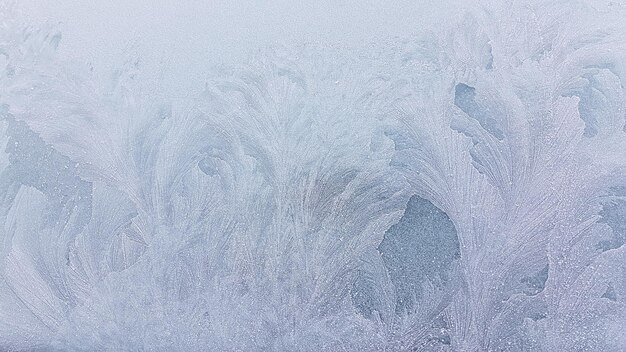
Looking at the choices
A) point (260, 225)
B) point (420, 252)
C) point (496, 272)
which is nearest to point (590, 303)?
point (496, 272)

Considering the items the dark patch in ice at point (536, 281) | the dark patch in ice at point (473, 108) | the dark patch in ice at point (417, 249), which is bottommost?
the dark patch in ice at point (536, 281)

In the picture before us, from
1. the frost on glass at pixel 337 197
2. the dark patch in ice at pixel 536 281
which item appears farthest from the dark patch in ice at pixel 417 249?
the dark patch in ice at pixel 536 281

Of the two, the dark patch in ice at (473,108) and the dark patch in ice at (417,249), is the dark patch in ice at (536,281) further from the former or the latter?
the dark patch in ice at (473,108)

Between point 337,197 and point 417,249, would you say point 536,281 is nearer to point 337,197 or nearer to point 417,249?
point 417,249

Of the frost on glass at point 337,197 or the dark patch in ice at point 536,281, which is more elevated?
the frost on glass at point 337,197

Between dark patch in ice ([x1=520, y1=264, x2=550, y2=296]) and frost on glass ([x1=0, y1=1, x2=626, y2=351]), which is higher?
frost on glass ([x1=0, y1=1, x2=626, y2=351])

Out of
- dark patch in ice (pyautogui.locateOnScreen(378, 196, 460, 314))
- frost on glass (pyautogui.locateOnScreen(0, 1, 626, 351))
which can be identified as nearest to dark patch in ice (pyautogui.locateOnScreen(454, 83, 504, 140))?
frost on glass (pyautogui.locateOnScreen(0, 1, 626, 351))

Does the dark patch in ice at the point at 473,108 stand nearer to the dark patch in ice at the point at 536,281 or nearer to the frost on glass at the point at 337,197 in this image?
the frost on glass at the point at 337,197

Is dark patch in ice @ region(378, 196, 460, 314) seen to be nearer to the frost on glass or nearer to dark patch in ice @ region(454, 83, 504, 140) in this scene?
the frost on glass

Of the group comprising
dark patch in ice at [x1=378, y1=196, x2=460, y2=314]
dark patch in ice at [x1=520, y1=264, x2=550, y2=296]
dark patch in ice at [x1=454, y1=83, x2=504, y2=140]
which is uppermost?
dark patch in ice at [x1=454, y1=83, x2=504, y2=140]
